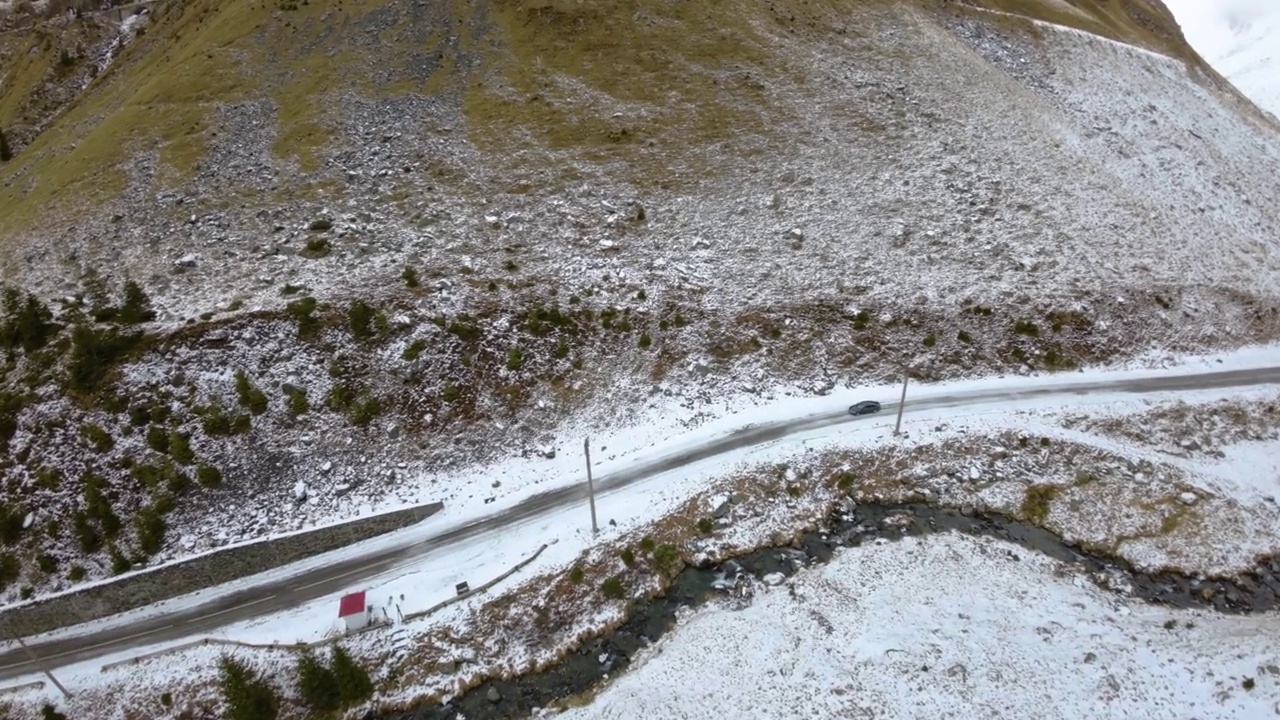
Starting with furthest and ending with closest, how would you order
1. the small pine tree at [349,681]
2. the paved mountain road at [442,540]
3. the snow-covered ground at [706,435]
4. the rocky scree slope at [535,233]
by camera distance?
the rocky scree slope at [535,233], the snow-covered ground at [706,435], the paved mountain road at [442,540], the small pine tree at [349,681]

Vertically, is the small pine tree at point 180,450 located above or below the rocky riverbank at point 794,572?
above

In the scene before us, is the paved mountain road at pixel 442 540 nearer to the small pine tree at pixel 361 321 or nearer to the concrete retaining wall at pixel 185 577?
the concrete retaining wall at pixel 185 577

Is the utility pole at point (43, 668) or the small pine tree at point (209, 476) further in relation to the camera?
the small pine tree at point (209, 476)

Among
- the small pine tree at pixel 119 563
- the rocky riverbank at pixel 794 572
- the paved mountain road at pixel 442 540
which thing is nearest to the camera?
the rocky riverbank at pixel 794 572

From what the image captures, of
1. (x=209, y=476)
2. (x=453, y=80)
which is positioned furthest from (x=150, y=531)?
(x=453, y=80)

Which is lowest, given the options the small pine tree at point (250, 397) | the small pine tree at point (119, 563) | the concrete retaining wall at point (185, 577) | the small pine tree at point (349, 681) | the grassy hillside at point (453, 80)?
the small pine tree at point (349, 681)

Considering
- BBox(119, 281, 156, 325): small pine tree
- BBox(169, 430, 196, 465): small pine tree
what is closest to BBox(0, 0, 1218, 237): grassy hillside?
BBox(119, 281, 156, 325): small pine tree

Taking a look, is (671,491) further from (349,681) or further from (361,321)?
(361,321)

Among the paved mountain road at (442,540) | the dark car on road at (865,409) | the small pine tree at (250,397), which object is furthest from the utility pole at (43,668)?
the dark car on road at (865,409)
